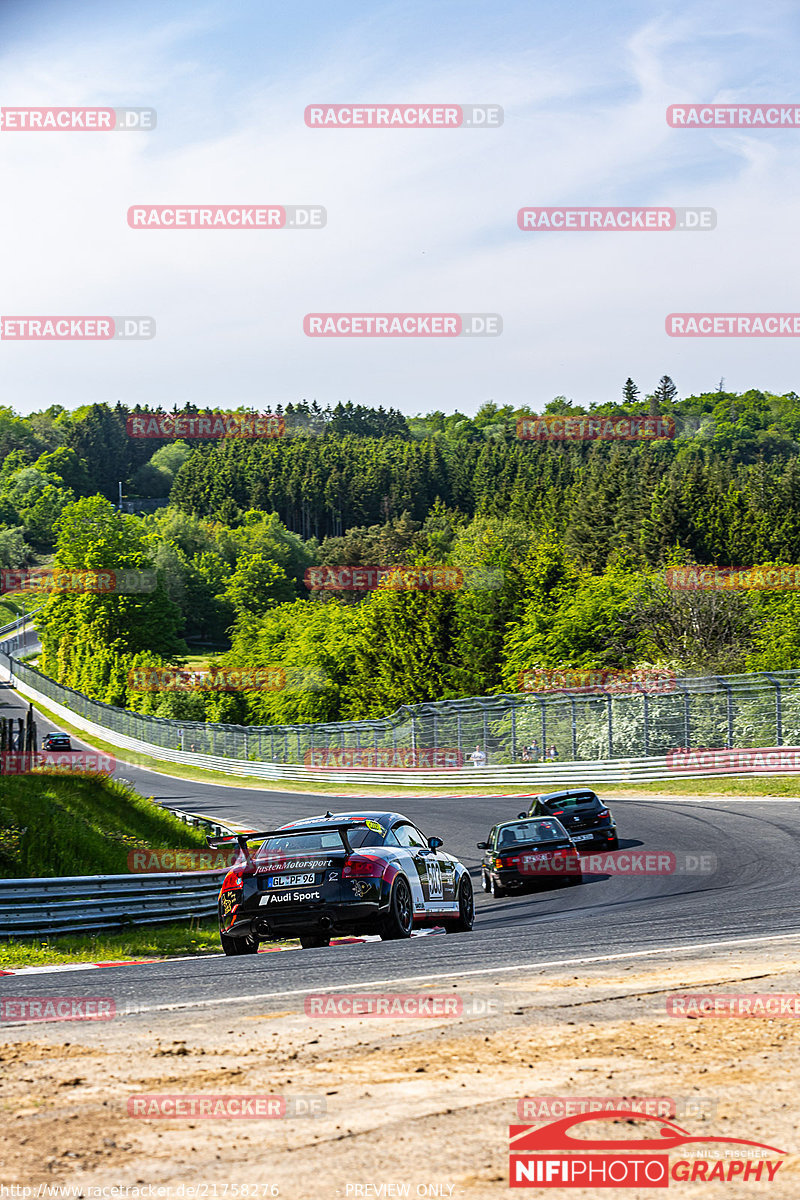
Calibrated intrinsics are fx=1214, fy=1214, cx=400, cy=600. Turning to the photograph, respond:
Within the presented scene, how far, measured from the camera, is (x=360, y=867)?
11031 mm

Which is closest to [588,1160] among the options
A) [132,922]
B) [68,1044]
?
[68,1044]

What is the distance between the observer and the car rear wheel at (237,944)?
11.4 meters

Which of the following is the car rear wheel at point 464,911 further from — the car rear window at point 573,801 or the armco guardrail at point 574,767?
the armco guardrail at point 574,767

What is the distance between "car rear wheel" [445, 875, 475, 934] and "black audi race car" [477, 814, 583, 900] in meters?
4.22

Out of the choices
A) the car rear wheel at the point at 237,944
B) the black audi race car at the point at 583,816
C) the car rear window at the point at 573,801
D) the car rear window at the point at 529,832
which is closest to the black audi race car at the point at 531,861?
the car rear window at the point at 529,832

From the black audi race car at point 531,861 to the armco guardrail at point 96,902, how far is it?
13.9 ft

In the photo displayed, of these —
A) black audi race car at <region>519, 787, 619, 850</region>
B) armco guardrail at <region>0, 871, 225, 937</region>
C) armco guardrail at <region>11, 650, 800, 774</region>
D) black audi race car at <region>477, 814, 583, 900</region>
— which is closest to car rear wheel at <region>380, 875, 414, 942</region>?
armco guardrail at <region>0, 871, 225, 937</region>

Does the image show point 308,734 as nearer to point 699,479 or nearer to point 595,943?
point 595,943

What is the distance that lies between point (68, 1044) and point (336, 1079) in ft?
5.73

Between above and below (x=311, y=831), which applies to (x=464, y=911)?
below

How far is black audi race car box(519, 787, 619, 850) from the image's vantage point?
2164 centimetres

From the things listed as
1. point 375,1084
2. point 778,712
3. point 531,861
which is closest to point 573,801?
point 531,861

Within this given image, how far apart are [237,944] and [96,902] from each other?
2.56 metres

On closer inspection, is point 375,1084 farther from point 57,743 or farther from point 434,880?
point 57,743
